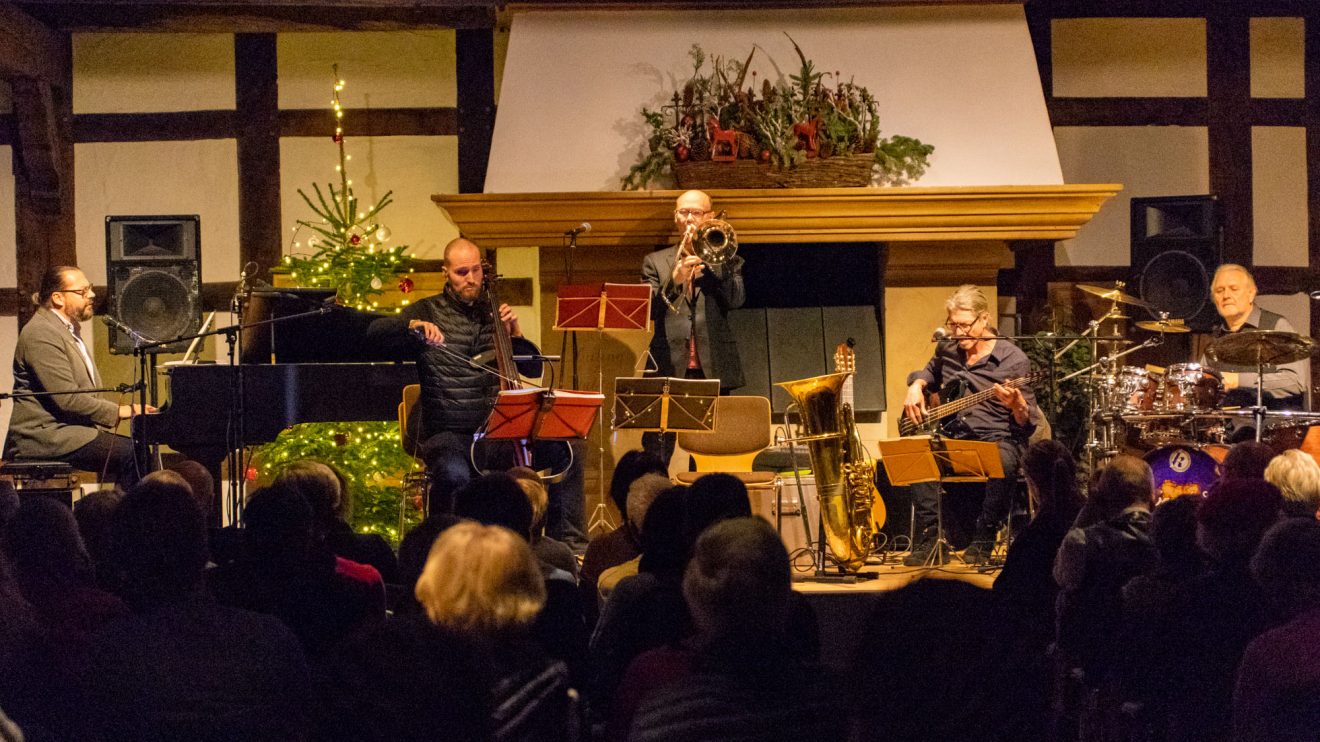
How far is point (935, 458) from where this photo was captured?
625 cm

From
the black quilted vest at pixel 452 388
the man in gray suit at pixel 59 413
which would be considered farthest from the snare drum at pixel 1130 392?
the man in gray suit at pixel 59 413

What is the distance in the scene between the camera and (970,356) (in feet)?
22.5

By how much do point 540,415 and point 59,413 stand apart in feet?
8.94

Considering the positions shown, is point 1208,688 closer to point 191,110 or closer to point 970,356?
point 970,356

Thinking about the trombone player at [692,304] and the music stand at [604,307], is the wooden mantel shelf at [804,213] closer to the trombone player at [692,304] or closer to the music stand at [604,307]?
the trombone player at [692,304]

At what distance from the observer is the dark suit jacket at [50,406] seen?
6.87 metres

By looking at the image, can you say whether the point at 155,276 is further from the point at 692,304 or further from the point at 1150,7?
the point at 1150,7

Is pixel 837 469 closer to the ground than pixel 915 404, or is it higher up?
closer to the ground

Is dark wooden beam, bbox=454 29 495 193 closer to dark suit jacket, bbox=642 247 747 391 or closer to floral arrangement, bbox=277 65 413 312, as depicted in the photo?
floral arrangement, bbox=277 65 413 312

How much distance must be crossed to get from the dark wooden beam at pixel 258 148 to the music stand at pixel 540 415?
12.7ft

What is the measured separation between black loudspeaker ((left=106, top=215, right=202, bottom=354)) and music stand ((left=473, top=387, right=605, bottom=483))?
10.5 feet

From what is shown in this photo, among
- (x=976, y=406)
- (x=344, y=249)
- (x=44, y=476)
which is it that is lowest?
(x=44, y=476)

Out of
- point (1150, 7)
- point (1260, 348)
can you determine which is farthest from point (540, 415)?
point (1150, 7)

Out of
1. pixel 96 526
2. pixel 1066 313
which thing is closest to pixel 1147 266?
pixel 1066 313
